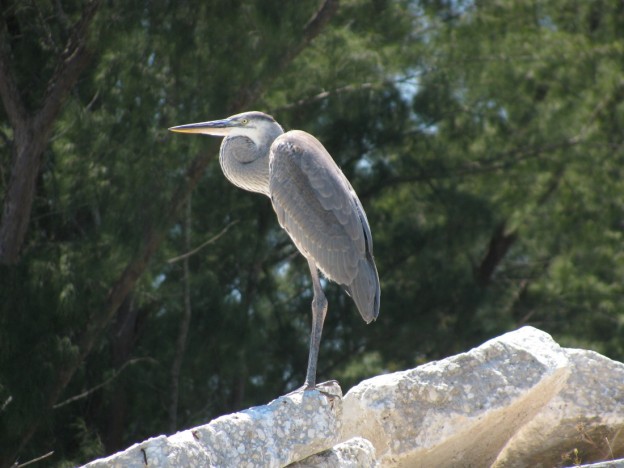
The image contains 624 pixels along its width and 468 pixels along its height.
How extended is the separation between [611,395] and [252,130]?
2.50 m

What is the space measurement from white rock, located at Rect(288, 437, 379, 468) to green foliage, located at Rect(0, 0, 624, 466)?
9.81 ft

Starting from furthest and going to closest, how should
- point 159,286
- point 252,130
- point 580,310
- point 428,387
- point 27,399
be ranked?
point 580,310 → point 159,286 → point 27,399 → point 252,130 → point 428,387

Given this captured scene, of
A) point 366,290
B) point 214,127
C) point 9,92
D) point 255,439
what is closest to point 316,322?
point 366,290

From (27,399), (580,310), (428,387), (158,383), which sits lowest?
(580,310)

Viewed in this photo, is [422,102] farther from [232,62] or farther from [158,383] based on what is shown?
[158,383]

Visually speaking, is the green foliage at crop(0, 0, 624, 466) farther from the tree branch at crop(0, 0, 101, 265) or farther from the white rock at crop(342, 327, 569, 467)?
the white rock at crop(342, 327, 569, 467)

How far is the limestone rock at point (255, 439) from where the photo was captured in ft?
13.2

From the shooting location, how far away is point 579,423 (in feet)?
18.2

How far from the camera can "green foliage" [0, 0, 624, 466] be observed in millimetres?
7820

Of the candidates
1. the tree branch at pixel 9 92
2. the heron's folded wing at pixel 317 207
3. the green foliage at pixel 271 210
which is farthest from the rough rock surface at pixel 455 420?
the tree branch at pixel 9 92

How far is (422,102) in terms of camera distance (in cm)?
1048

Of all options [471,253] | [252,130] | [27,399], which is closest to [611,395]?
[252,130]

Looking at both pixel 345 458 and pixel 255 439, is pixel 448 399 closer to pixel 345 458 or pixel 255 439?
pixel 345 458

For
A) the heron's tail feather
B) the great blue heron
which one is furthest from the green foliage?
the heron's tail feather
